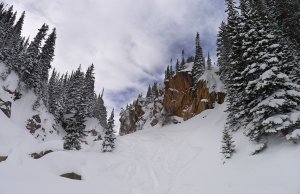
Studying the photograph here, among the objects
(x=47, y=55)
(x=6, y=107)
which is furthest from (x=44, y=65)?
(x=6, y=107)

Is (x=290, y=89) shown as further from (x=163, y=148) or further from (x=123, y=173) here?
(x=163, y=148)

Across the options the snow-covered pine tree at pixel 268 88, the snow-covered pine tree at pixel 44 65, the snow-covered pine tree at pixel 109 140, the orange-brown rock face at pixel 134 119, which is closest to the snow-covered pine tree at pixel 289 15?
the snow-covered pine tree at pixel 268 88

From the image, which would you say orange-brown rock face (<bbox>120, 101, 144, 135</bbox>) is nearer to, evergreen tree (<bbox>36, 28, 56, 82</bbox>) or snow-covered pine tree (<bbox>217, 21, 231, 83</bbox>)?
evergreen tree (<bbox>36, 28, 56, 82</bbox>)

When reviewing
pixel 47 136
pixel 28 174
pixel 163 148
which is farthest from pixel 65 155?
pixel 47 136

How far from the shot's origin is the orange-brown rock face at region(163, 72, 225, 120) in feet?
194

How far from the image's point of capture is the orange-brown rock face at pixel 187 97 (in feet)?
194

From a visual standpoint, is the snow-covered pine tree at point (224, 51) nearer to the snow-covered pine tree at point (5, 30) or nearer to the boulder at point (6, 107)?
the boulder at point (6, 107)

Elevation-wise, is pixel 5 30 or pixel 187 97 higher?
pixel 5 30

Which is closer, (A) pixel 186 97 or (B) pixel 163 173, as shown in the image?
(B) pixel 163 173

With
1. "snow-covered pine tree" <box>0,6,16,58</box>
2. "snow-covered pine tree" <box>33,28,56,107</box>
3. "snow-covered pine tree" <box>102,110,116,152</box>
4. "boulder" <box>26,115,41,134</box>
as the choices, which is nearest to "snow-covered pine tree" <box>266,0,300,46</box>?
"snow-covered pine tree" <box>102,110,116,152</box>

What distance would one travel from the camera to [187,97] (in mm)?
70562

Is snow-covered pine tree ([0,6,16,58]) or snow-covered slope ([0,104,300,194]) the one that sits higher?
snow-covered pine tree ([0,6,16,58])

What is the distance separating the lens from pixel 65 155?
2339 centimetres

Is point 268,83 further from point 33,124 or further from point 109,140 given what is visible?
point 33,124
